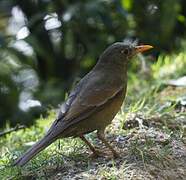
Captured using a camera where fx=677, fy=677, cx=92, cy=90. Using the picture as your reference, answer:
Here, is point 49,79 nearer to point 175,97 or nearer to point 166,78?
point 166,78

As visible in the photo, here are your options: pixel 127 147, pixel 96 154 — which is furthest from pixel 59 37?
pixel 96 154

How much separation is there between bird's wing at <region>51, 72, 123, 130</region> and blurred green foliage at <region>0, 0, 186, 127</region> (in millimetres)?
2056

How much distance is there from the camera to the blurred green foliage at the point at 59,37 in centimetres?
727

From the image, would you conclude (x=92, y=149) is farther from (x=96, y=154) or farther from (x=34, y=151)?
(x=34, y=151)

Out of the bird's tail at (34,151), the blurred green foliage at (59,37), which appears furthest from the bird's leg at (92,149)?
the blurred green foliage at (59,37)

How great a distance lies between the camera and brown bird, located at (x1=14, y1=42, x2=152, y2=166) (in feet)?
14.6

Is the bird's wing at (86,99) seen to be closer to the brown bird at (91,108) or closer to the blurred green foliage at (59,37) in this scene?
the brown bird at (91,108)

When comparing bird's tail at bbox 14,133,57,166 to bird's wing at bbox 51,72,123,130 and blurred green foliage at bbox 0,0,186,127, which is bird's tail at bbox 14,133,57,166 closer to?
bird's wing at bbox 51,72,123,130

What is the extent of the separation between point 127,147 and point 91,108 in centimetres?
44

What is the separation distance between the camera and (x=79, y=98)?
4621mm

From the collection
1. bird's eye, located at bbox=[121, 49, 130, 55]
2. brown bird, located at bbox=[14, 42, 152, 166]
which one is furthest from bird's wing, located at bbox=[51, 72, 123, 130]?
bird's eye, located at bbox=[121, 49, 130, 55]

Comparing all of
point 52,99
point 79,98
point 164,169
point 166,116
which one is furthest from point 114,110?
point 52,99

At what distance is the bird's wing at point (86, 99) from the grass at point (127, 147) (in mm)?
296

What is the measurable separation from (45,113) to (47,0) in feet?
5.65
